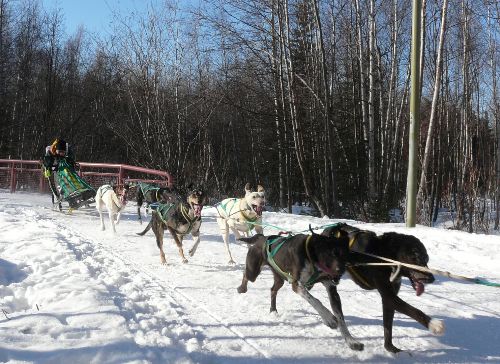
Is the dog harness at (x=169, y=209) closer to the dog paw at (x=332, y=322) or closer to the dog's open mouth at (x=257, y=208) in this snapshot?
the dog's open mouth at (x=257, y=208)

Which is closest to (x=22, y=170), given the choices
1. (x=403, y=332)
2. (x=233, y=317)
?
(x=233, y=317)

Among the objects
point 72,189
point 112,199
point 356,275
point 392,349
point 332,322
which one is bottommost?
point 392,349

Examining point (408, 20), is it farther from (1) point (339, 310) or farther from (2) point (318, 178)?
(1) point (339, 310)

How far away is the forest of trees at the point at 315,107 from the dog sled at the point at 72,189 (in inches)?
215

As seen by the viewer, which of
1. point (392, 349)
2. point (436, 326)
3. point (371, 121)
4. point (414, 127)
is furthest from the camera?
point (371, 121)

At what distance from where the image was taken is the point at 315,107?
16.1 m

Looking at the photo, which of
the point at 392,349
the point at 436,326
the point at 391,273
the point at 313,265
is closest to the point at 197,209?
the point at 313,265

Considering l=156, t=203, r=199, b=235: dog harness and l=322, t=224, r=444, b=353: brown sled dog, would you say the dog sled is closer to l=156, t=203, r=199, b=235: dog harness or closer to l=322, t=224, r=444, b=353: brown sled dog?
l=156, t=203, r=199, b=235: dog harness

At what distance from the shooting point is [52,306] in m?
4.07

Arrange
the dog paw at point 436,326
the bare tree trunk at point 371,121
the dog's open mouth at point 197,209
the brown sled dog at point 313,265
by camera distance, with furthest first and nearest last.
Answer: the bare tree trunk at point 371,121 < the dog's open mouth at point 197,209 < the brown sled dog at point 313,265 < the dog paw at point 436,326

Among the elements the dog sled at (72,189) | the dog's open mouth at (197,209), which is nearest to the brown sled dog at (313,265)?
the dog's open mouth at (197,209)

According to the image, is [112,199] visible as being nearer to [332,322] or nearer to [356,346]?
[332,322]

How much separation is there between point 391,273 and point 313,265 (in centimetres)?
63

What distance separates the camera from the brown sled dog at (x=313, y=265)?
3.76 metres
